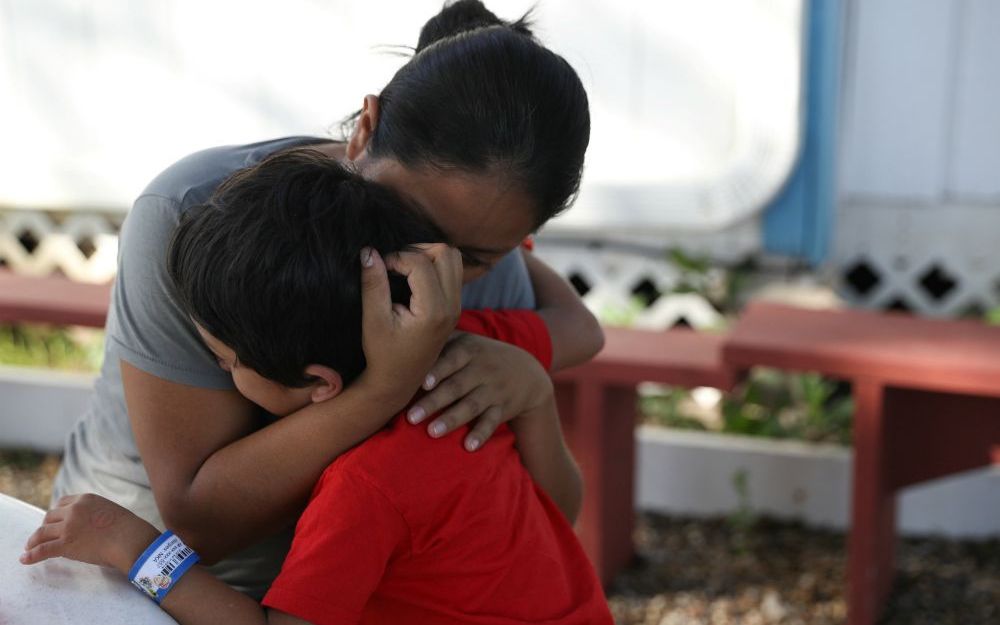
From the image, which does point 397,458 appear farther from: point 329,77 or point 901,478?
point 329,77

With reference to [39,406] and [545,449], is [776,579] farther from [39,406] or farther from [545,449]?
[39,406]

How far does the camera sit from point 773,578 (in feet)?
11.8

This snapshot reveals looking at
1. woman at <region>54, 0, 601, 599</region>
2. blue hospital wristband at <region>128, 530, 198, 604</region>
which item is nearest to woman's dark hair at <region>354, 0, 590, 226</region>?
woman at <region>54, 0, 601, 599</region>

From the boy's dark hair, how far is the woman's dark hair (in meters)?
0.10

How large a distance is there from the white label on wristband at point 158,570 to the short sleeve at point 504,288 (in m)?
0.60

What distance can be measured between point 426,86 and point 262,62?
11.1 feet

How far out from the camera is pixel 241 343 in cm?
146

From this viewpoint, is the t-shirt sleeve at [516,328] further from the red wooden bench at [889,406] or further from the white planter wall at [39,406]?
the white planter wall at [39,406]

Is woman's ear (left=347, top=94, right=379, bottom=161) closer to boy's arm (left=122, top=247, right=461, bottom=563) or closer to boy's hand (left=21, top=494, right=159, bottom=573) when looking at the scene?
boy's arm (left=122, top=247, right=461, bottom=563)

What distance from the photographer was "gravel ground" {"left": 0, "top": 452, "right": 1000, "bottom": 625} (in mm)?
3430

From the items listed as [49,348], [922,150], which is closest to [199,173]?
[922,150]

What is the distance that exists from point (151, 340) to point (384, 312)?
35 centimetres

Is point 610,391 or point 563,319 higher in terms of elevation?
point 563,319

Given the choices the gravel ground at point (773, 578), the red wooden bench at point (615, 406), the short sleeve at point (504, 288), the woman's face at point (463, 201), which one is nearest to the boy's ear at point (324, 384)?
the woman's face at point (463, 201)
